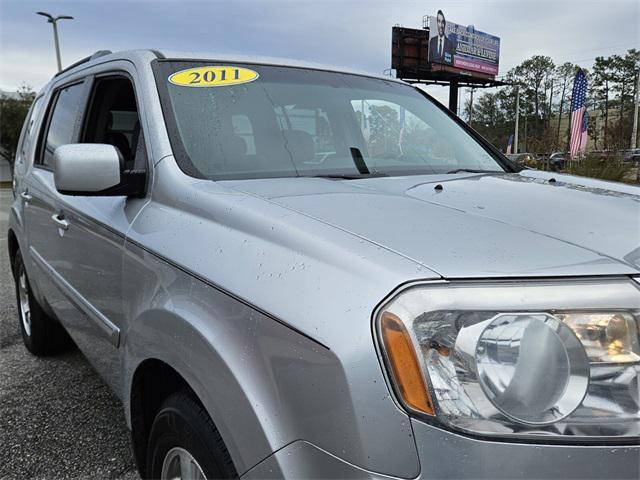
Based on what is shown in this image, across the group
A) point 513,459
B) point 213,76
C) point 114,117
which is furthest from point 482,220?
point 114,117

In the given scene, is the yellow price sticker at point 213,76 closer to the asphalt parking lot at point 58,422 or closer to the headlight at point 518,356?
the headlight at point 518,356

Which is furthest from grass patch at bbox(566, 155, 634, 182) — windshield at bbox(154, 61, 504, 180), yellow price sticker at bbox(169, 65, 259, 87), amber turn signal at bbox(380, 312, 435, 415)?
amber turn signal at bbox(380, 312, 435, 415)

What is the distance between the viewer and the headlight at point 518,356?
39.3 inches

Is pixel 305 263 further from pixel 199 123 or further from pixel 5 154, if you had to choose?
pixel 5 154

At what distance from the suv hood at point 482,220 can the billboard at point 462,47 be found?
37.6 meters

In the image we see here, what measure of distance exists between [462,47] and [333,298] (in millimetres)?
43884

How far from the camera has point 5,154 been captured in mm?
36438

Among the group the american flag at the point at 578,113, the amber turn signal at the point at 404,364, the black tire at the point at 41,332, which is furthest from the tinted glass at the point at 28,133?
the american flag at the point at 578,113

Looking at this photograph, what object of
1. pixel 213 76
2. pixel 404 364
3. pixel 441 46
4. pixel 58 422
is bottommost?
pixel 58 422

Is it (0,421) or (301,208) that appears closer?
(301,208)

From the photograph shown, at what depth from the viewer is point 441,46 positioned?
3809cm

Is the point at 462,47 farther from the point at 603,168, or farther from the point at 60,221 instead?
the point at 60,221

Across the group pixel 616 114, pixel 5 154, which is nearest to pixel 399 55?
pixel 5 154

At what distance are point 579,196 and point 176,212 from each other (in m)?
1.28
